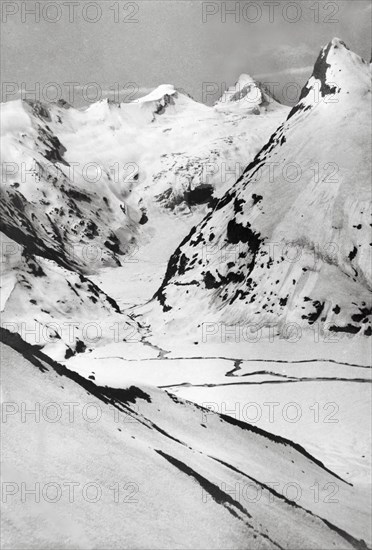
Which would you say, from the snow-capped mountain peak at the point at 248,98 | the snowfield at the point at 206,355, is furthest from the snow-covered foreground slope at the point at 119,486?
the snow-capped mountain peak at the point at 248,98

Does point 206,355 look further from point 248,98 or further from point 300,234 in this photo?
point 248,98

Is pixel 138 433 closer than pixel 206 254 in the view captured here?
Yes

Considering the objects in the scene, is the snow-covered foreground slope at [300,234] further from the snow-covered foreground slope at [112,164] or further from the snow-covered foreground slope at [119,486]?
the snow-covered foreground slope at [112,164]

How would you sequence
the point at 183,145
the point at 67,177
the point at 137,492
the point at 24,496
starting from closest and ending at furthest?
the point at 24,496, the point at 137,492, the point at 67,177, the point at 183,145

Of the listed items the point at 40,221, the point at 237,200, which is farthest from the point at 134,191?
the point at 237,200

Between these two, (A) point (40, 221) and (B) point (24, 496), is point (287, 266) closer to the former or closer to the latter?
(B) point (24, 496)

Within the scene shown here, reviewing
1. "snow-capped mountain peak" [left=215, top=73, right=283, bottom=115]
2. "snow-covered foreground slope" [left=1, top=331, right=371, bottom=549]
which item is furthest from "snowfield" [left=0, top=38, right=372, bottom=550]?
"snow-capped mountain peak" [left=215, top=73, right=283, bottom=115]

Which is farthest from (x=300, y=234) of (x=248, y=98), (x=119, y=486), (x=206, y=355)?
(x=248, y=98)

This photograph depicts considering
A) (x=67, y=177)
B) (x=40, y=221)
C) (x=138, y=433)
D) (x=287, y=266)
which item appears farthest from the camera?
(x=67, y=177)
